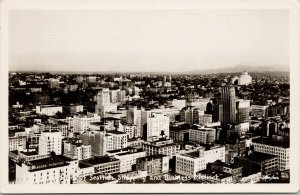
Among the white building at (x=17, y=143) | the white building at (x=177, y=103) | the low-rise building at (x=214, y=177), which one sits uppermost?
the white building at (x=177, y=103)

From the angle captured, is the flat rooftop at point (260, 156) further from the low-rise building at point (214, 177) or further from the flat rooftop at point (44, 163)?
the flat rooftop at point (44, 163)

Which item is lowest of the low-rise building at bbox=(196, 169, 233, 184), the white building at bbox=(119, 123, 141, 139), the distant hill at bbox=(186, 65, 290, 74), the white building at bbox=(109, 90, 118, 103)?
the low-rise building at bbox=(196, 169, 233, 184)

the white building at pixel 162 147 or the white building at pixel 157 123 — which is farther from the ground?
the white building at pixel 157 123

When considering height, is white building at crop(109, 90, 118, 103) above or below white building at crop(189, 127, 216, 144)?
above

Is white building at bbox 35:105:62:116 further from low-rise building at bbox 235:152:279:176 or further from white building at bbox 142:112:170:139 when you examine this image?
low-rise building at bbox 235:152:279:176

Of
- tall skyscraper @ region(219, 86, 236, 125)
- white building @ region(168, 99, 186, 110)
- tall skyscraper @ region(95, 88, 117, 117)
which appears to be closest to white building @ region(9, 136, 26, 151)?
tall skyscraper @ region(95, 88, 117, 117)

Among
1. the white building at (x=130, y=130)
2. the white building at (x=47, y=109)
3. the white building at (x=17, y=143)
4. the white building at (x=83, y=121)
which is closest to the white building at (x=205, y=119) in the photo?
the white building at (x=130, y=130)

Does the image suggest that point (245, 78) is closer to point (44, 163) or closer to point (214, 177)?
point (214, 177)
